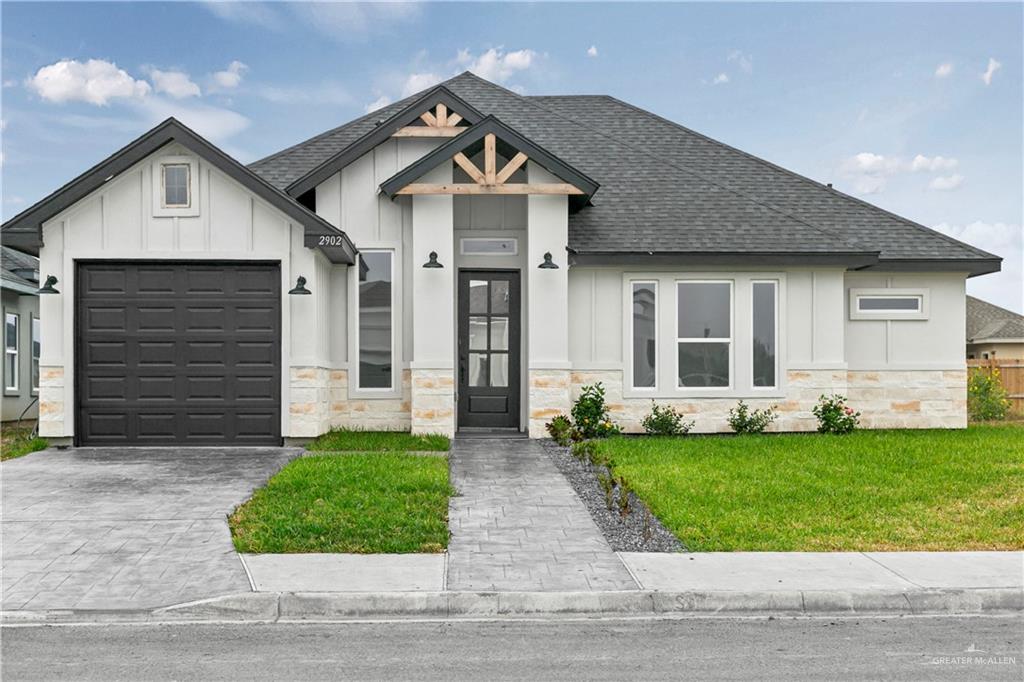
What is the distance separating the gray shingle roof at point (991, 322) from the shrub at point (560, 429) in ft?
83.1

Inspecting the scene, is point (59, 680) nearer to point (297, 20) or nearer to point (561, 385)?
point (561, 385)

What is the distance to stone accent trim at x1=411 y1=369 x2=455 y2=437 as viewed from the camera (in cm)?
1378

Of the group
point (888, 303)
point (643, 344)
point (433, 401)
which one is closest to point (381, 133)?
point (433, 401)

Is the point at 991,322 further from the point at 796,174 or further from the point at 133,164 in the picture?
the point at 133,164

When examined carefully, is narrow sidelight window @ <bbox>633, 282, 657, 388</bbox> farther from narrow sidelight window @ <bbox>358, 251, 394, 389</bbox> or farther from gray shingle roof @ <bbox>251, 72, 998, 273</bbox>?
narrow sidelight window @ <bbox>358, 251, 394, 389</bbox>

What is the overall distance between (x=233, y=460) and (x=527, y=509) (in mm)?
4958

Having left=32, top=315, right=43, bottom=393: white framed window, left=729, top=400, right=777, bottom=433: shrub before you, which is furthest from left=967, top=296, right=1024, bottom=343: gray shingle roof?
left=32, top=315, right=43, bottom=393: white framed window

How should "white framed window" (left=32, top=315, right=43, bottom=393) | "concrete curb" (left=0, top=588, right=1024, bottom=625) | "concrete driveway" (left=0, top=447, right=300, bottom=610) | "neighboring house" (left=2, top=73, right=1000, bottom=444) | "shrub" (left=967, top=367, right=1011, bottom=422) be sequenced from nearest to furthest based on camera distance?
"concrete curb" (left=0, top=588, right=1024, bottom=625), "concrete driveway" (left=0, top=447, right=300, bottom=610), "neighboring house" (left=2, top=73, right=1000, bottom=444), "shrub" (left=967, top=367, right=1011, bottom=422), "white framed window" (left=32, top=315, right=43, bottom=393)

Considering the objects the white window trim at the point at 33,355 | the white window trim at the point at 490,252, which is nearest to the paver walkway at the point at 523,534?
the white window trim at the point at 490,252

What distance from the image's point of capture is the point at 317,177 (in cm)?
1415

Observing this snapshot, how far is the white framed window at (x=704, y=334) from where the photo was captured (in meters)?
14.8

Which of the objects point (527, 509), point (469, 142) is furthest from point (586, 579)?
point (469, 142)

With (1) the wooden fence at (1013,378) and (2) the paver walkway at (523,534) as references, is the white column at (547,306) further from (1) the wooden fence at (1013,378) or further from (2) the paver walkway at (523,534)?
(1) the wooden fence at (1013,378)

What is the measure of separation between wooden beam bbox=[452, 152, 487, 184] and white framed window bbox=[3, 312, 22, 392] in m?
11.2
